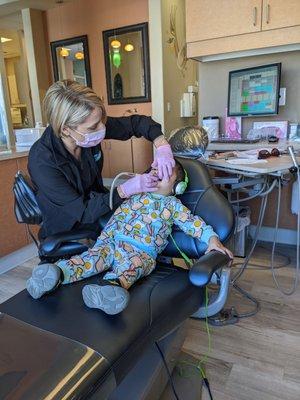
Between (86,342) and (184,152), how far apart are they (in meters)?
0.95

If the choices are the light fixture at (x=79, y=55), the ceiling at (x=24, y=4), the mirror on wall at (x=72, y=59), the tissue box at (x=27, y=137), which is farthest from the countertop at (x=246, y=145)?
the ceiling at (x=24, y=4)

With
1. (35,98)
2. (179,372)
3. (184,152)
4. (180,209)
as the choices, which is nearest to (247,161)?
(184,152)

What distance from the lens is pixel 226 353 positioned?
1430mm

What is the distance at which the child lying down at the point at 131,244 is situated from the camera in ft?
3.48

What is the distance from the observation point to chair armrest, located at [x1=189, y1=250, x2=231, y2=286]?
3.13ft

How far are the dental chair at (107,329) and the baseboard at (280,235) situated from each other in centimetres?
140

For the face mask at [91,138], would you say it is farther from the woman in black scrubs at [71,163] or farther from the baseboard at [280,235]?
the baseboard at [280,235]

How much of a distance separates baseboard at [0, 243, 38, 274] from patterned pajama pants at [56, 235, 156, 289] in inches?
50.4

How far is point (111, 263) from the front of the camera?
1294mm

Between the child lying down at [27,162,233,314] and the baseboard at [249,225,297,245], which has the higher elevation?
the child lying down at [27,162,233,314]

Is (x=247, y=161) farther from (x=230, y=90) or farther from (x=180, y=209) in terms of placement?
(x=230, y=90)

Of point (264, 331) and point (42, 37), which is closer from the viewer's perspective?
point (264, 331)

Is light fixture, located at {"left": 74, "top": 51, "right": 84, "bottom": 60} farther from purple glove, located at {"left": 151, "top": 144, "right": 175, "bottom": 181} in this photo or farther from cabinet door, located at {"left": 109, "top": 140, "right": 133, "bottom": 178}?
purple glove, located at {"left": 151, "top": 144, "right": 175, "bottom": 181}

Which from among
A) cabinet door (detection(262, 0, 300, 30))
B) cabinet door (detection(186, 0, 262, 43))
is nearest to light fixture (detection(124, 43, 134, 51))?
cabinet door (detection(186, 0, 262, 43))
